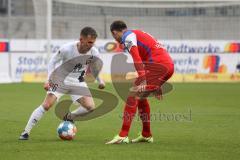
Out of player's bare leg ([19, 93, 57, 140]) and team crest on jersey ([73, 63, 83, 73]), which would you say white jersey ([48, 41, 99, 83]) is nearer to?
team crest on jersey ([73, 63, 83, 73])

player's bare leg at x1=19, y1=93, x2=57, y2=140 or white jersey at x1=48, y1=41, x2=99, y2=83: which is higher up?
white jersey at x1=48, y1=41, x2=99, y2=83

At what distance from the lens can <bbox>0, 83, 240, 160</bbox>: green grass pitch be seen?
9969 mm

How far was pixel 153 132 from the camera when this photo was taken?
13.5m

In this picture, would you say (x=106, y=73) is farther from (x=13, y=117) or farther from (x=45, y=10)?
(x=13, y=117)

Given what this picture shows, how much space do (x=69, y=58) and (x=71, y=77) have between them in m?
0.42

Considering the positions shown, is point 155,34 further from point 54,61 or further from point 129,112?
point 129,112

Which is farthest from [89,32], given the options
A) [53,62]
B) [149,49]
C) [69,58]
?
[149,49]

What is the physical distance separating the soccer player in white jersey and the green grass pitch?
429 millimetres

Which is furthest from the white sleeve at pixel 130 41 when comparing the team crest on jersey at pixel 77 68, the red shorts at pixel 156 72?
the team crest on jersey at pixel 77 68

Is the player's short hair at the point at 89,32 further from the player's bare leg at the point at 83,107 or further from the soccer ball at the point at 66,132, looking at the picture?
the soccer ball at the point at 66,132

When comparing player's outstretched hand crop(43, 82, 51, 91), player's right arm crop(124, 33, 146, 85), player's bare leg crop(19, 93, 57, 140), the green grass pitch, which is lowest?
the green grass pitch

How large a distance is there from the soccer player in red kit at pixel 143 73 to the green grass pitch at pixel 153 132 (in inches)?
14.0

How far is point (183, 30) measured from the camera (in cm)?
3609

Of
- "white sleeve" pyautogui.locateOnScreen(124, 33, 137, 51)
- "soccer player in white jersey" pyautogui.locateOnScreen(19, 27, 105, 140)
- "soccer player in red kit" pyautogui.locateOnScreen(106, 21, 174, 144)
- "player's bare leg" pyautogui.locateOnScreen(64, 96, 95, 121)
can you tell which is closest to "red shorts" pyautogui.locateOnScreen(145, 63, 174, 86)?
"soccer player in red kit" pyautogui.locateOnScreen(106, 21, 174, 144)
